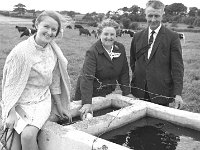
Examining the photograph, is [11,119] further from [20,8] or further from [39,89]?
[20,8]

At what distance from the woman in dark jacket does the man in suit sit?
9.7 inches

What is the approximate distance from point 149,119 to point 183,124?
42 centimetres

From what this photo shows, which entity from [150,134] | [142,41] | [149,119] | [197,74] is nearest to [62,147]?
[150,134]

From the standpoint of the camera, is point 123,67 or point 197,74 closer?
point 123,67

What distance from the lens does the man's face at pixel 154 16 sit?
3767mm

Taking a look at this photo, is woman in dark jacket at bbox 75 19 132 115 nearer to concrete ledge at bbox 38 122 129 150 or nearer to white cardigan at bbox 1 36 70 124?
concrete ledge at bbox 38 122 129 150

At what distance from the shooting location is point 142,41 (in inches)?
160

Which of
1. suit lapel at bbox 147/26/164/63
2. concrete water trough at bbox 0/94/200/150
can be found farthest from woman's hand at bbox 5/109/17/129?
suit lapel at bbox 147/26/164/63

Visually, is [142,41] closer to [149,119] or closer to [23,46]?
[149,119]

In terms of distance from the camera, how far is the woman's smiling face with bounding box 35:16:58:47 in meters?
3.01

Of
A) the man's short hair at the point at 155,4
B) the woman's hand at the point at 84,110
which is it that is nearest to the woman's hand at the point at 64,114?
the woman's hand at the point at 84,110

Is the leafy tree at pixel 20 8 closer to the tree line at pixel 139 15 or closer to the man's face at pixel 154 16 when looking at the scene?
the tree line at pixel 139 15

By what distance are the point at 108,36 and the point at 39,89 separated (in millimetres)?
1150

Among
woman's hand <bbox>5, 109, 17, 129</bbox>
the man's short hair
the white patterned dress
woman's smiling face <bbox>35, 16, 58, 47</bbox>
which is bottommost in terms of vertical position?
woman's hand <bbox>5, 109, 17, 129</bbox>
